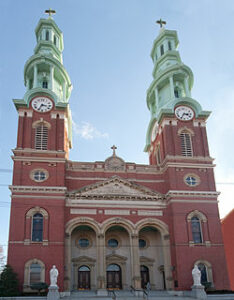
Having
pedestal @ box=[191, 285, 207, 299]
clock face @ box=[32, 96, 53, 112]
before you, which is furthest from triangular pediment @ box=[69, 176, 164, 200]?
clock face @ box=[32, 96, 53, 112]

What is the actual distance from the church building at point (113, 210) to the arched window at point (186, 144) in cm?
11

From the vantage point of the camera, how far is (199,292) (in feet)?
93.7

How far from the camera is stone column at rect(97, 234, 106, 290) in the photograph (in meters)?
30.9

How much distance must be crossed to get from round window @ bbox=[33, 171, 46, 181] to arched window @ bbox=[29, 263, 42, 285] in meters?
7.86

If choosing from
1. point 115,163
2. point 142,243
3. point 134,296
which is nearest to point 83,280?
point 134,296

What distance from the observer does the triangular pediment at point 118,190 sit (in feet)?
113

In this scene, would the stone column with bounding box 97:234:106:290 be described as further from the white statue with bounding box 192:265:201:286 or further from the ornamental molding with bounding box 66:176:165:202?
the white statue with bounding box 192:265:201:286

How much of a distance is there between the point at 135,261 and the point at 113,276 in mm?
3176

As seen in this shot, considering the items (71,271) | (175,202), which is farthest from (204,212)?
(71,271)

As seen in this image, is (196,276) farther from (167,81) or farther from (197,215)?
(167,81)

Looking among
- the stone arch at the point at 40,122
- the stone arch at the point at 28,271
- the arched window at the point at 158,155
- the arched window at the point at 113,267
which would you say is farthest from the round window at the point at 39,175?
the arched window at the point at 158,155

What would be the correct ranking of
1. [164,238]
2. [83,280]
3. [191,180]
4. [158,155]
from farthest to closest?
1. [158,155]
2. [191,180]
3. [164,238]
4. [83,280]

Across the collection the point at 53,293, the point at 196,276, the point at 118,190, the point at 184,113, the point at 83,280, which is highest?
the point at 184,113

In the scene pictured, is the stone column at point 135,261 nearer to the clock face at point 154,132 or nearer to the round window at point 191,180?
the round window at point 191,180
